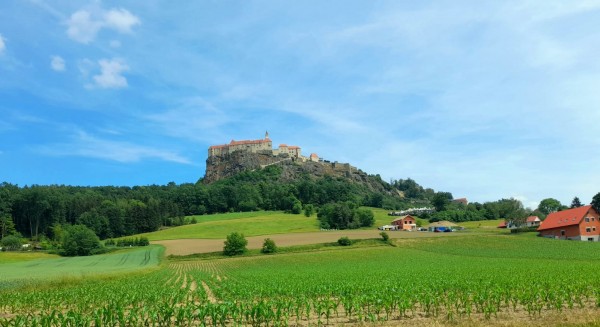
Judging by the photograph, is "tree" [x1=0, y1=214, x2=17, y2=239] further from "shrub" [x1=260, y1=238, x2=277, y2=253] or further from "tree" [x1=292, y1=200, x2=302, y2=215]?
"shrub" [x1=260, y1=238, x2=277, y2=253]

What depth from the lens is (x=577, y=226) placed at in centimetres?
8575

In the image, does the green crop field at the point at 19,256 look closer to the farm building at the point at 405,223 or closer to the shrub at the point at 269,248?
the shrub at the point at 269,248

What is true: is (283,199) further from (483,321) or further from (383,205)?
(483,321)

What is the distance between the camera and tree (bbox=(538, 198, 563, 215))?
193 metres

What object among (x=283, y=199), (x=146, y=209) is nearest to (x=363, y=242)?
(x=146, y=209)

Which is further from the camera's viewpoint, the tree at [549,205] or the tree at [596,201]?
the tree at [549,205]

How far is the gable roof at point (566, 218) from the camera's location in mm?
86738

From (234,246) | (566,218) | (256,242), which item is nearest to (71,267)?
(234,246)

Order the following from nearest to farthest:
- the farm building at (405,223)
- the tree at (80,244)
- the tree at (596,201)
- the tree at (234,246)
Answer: the tree at (234,246) → the tree at (80,244) → the tree at (596,201) → the farm building at (405,223)

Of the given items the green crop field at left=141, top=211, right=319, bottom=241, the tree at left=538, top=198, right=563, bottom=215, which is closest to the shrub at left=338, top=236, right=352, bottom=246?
the green crop field at left=141, top=211, right=319, bottom=241

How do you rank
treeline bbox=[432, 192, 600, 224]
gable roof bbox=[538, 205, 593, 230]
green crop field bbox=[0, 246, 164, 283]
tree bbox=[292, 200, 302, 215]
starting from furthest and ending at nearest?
1. tree bbox=[292, 200, 302, 215]
2. treeline bbox=[432, 192, 600, 224]
3. gable roof bbox=[538, 205, 593, 230]
4. green crop field bbox=[0, 246, 164, 283]

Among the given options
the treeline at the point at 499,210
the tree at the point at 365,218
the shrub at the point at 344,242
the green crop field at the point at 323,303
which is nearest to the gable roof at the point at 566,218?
the treeline at the point at 499,210

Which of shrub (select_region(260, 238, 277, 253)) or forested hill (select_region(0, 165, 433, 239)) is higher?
forested hill (select_region(0, 165, 433, 239))

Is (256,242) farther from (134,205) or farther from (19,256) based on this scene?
(134,205)
